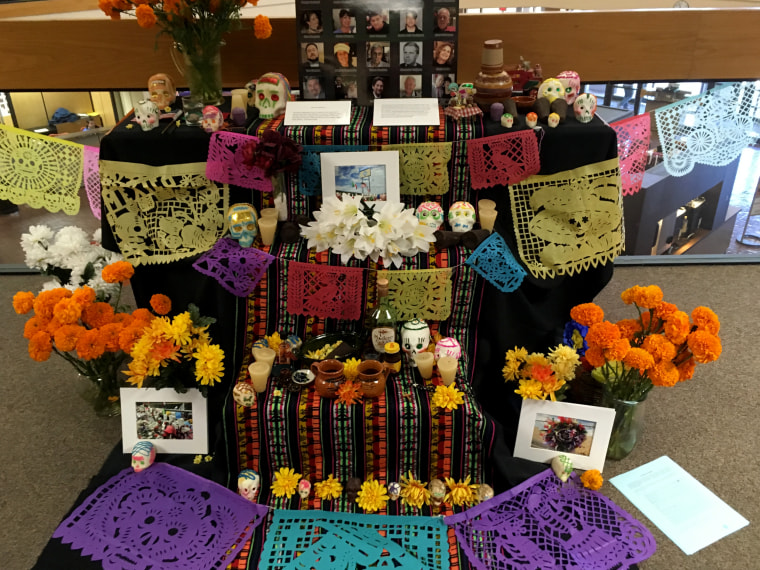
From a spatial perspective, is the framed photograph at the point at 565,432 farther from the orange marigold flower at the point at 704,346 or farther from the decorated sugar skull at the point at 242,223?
the decorated sugar skull at the point at 242,223

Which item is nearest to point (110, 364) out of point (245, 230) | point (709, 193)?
point (245, 230)

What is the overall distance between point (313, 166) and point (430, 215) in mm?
438

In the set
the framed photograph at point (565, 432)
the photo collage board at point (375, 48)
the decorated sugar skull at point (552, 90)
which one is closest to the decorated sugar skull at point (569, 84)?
the decorated sugar skull at point (552, 90)

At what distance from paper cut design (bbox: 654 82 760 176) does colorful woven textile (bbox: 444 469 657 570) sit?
4.56ft

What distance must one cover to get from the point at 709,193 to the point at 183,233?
8.21ft

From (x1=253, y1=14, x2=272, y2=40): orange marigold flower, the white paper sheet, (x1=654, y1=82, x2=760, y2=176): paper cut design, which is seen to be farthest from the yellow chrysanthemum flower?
(x1=654, y1=82, x2=760, y2=176): paper cut design

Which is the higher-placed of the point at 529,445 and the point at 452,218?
the point at 452,218

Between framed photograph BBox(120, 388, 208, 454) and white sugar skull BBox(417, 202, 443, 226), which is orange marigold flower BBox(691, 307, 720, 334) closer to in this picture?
white sugar skull BBox(417, 202, 443, 226)

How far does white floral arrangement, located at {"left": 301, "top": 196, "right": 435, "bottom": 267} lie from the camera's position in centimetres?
201

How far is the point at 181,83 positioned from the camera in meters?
2.59

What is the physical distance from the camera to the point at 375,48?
85.8 inches

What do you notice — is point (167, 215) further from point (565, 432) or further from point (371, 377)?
point (565, 432)

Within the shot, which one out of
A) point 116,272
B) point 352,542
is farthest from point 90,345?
point 352,542

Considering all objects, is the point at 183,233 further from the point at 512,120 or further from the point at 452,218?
the point at 512,120
